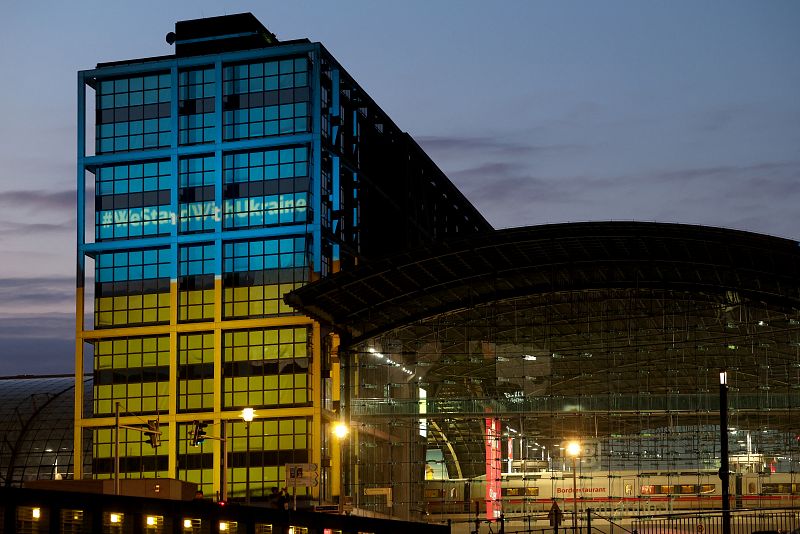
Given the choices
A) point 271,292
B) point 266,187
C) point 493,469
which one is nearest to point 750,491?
point 493,469

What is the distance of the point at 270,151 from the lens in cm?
8088

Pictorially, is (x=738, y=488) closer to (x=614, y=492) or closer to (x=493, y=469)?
(x=614, y=492)

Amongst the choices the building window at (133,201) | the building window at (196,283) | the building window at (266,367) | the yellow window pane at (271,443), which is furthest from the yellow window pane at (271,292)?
the yellow window pane at (271,443)

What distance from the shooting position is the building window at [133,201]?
82625 millimetres

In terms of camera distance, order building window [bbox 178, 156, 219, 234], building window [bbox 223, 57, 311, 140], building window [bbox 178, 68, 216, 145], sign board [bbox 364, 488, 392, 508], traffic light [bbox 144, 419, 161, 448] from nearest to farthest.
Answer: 1. traffic light [bbox 144, 419, 161, 448]
2. sign board [bbox 364, 488, 392, 508]
3. building window [bbox 223, 57, 311, 140]
4. building window [bbox 178, 156, 219, 234]
5. building window [bbox 178, 68, 216, 145]

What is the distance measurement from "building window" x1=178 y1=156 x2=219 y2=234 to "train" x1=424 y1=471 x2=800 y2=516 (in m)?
19.9

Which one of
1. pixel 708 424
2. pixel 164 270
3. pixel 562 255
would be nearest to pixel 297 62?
pixel 164 270

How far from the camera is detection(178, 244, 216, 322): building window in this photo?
81.6m

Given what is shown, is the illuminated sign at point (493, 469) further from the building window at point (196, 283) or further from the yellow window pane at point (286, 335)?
the building window at point (196, 283)

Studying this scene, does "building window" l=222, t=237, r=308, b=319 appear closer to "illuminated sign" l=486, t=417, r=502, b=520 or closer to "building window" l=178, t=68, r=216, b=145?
"building window" l=178, t=68, r=216, b=145

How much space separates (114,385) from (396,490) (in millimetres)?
17935

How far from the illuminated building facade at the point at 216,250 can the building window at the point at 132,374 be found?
82 millimetres

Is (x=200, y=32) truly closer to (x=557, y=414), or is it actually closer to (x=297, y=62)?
(x=297, y=62)

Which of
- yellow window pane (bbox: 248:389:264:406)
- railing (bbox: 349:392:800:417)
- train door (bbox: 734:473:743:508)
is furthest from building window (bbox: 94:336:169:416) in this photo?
train door (bbox: 734:473:743:508)
